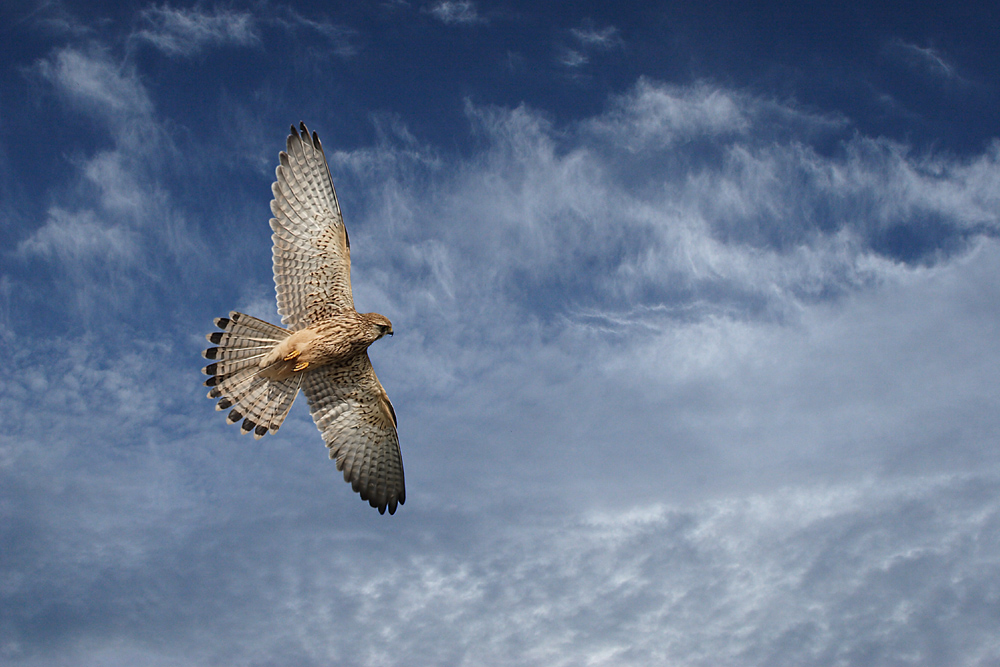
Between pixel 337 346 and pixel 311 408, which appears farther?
pixel 311 408

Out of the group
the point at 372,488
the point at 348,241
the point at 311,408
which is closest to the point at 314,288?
the point at 348,241

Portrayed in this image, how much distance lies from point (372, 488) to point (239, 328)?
428 centimetres

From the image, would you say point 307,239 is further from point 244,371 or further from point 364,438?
point 364,438

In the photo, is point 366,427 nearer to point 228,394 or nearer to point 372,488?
point 372,488

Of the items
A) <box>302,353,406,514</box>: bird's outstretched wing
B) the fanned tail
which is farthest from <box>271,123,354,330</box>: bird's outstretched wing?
<box>302,353,406,514</box>: bird's outstretched wing

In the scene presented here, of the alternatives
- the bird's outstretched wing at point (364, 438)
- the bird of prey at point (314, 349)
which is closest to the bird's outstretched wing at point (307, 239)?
the bird of prey at point (314, 349)

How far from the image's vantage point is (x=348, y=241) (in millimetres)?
15336

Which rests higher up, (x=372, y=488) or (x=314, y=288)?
(x=314, y=288)

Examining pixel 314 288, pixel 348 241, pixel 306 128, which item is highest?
pixel 306 128

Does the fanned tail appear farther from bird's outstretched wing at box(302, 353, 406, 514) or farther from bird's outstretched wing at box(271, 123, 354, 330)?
bird's outstretched wing at box(302, 353, 406, 514)

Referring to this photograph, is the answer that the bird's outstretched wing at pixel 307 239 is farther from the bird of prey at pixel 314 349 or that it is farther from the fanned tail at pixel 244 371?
the fanned tail at pixel 244 371

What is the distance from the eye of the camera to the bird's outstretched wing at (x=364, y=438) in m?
15.5

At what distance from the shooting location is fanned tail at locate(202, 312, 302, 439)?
549 inches

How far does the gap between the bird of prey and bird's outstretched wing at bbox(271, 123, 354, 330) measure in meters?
0.02
